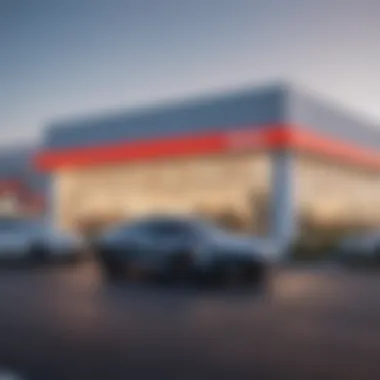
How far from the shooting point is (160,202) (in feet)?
3.12

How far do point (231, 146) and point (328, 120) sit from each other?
0.47ft

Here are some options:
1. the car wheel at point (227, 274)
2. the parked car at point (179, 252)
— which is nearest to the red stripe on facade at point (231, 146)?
the parked car at point (179, 252)

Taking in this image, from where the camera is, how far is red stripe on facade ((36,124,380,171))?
2.77 feet

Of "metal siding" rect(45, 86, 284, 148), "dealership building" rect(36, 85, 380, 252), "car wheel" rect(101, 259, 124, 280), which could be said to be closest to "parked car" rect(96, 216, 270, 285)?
"car wheel" rect(101, 259, 124, 280)

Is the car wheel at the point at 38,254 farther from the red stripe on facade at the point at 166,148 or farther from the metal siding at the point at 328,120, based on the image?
the metal siding at the point at 328,120

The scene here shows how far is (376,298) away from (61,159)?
185 cm

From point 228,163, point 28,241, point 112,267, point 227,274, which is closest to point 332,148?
point 228,163

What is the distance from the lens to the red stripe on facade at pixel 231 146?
85 centimetres

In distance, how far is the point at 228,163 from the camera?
0.95 meters

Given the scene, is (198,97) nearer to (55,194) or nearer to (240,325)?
(55,194)

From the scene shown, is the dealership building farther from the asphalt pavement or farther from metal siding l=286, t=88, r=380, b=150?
the asphalt pavement

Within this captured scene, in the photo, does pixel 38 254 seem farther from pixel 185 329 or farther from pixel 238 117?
pixel 238 117

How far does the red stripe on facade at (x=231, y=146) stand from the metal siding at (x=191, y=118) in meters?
0.01

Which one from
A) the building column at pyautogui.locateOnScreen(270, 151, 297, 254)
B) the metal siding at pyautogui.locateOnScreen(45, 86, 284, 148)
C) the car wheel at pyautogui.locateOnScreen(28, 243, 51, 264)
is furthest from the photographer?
the car wheel at pyautogui.locateOnScreen(28, 243, 51, 264)
